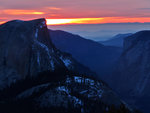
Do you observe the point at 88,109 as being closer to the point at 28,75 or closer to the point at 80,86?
the point at 80,86

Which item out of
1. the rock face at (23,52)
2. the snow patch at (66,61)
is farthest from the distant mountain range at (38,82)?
the snow patch at (66,61)

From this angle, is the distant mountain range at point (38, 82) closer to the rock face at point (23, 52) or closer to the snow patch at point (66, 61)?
the rock face at point (23, 52)

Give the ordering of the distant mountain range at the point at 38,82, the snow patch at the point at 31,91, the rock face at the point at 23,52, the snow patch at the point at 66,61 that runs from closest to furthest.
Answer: the distant mountain range at the point at 38,82 < the snow patch at the point at 31,91 < the rock face at the point at 23,52 < the snow patch at the point at 66,61

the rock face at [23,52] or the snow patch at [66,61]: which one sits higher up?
the rock face at [23,52]

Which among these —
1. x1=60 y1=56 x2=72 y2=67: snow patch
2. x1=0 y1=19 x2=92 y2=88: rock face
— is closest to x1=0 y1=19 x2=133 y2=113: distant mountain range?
x1=0 y1=19 x2=92 y2=88: rock face

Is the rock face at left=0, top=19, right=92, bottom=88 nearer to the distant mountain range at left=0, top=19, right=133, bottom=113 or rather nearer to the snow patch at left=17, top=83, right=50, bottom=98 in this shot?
the distant mountain range at left=0, top=19, right=133, bottom=113

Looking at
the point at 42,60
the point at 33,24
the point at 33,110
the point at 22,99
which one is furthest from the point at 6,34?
the point at 33,110

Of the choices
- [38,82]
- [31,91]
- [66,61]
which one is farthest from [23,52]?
[66,61]

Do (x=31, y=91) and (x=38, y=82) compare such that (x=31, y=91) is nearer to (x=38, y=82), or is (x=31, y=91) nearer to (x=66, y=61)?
(x=38, y=82)
